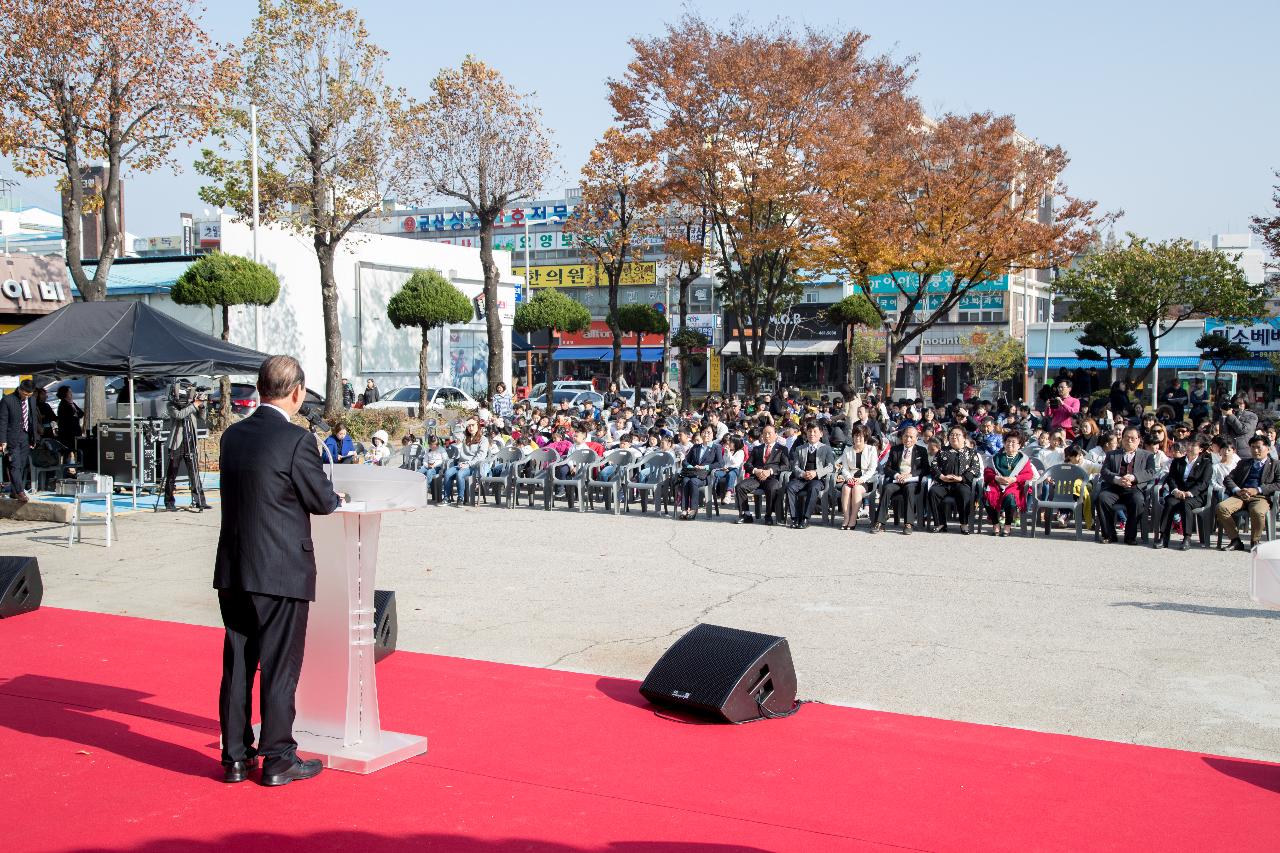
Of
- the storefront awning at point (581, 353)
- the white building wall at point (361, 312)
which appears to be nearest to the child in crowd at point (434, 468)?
the white building wall at point (361, 312)

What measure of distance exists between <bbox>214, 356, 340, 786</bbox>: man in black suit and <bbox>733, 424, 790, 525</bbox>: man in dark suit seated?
10336 mm

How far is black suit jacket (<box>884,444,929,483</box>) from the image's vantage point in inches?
557

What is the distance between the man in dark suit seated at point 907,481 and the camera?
1402 cm

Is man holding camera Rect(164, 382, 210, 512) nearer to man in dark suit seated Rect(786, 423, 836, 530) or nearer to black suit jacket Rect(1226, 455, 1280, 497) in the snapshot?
man in dark suit seated Rect(786, 423, 836, 530)

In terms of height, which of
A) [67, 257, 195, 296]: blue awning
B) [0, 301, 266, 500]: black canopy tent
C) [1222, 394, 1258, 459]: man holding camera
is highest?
[67, 257, 195, 296]: blue awning

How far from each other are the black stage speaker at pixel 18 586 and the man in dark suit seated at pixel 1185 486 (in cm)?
1160

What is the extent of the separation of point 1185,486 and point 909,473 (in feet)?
10.4

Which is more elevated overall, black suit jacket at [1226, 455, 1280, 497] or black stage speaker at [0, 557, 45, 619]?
black suit jacket at [1226, 455, 1280, 497]

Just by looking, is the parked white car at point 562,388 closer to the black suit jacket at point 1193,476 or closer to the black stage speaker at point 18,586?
the black suit jacket at point 1193,476

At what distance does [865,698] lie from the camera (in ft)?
21.7

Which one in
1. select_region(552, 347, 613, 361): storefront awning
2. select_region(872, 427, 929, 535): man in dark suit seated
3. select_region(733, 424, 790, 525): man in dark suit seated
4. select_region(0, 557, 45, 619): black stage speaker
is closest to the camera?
select_region(0, 557, 45, 619): black stage speaker

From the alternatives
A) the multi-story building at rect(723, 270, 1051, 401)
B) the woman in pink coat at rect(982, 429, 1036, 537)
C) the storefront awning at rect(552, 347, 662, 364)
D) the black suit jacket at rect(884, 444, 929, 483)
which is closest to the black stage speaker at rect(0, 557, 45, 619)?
the black suit jacket at rect(884, 444, 929, 483)

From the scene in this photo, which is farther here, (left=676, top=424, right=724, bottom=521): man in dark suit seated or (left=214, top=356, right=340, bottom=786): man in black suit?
(left=676, top=424, right=724, bottom=521): man in dark suit seated

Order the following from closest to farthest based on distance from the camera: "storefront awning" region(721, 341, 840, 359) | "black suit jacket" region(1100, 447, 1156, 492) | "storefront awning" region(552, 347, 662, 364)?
"black suit jacket" region(1100, 447, 1156, 492)
"storefront awning" region(721, 341, 840, 359)
"storefront awning" region(552, 347, 662, 364)
